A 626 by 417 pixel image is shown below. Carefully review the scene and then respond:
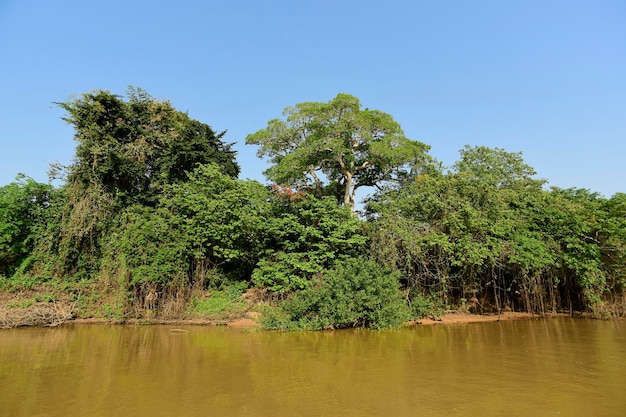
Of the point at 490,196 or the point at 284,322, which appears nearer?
the point at 284,322

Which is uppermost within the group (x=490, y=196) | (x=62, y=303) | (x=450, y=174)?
(x=450, y=174)

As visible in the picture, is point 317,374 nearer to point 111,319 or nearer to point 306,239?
point 306,239

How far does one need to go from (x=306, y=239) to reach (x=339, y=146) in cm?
438

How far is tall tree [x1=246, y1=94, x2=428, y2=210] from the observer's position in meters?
14.6

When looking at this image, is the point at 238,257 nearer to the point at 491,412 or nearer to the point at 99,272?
the point at 99,272

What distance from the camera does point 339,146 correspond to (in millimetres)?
14430

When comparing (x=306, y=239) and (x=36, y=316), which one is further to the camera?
(x=306, y=239)

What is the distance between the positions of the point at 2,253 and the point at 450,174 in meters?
17.3

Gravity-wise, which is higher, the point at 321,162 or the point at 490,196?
the point at 321,162

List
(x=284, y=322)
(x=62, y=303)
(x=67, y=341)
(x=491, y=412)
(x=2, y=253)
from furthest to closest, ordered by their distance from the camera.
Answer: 1. (x=2, y=253)
2. (x=62, y=303)
3. (x=284, y=322)
4. (x=67, y=341)
5. (x=491, y=412)

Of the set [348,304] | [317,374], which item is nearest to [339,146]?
[348,304]

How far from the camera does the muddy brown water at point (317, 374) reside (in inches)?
181

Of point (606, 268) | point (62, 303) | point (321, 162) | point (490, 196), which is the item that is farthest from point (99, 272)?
point (606, 268)

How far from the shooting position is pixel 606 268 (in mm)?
12820
